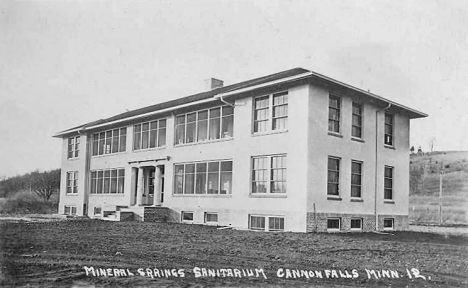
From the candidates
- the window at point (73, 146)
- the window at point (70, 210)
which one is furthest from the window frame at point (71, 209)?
the window at point (73, 146)

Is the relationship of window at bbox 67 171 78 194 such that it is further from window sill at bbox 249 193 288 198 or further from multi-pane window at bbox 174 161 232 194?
window sill at bbox 249 193 288 198

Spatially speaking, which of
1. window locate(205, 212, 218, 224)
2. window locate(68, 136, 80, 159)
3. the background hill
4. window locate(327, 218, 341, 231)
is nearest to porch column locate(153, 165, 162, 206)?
window locate(205, 212, 218, 224)

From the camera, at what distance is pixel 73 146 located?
3344 centimetres

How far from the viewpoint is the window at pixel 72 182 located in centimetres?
3241

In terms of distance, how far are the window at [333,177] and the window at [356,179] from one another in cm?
98

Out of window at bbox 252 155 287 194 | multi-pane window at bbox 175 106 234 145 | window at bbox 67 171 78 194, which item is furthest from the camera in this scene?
window at bbox 67 171 78 194

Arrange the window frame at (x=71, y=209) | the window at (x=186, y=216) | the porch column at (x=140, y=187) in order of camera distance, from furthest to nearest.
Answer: the window frame at (x=71, y=209), the porch column at (x=140, y=187), the window at (x=186, y=216)

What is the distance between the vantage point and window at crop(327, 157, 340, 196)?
1800 cm

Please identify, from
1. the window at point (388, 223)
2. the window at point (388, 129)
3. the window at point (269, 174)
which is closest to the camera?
the window at point (269, 174)

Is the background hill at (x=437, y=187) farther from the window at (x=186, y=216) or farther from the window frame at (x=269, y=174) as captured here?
the window frame at (x=269, y=174)

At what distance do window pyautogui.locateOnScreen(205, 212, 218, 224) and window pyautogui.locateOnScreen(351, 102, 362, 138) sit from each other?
23.1ft

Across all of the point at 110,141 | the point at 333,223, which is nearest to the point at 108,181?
the point at 110,141

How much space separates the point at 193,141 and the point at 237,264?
14147 millimetres

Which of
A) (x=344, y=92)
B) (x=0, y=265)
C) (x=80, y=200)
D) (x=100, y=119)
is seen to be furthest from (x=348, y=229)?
(x=100, y=119)
